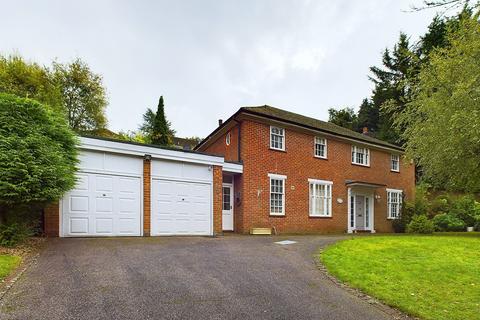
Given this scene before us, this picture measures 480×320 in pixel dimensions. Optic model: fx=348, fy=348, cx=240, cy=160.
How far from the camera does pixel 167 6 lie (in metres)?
13.4

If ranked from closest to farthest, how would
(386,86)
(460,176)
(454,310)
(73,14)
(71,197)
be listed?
1. (454,310)
2. (71,197)
3. (73,14)
4. (460,176)
5. (386,86)

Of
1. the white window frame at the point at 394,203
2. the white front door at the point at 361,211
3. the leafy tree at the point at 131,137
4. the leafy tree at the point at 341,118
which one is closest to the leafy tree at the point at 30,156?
the white front door at the point at 361,211

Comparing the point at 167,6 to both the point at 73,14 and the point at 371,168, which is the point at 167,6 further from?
the point at 371,168

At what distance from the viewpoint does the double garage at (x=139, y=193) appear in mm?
11969

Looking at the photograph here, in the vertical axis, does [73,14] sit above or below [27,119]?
above

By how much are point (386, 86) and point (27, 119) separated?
40.7 m

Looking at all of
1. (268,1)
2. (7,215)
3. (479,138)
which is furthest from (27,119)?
(479,138)

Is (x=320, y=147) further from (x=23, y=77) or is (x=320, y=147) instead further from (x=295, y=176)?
(x=23, y=77)

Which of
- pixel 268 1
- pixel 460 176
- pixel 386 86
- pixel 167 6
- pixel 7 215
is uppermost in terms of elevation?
pixel 386 86

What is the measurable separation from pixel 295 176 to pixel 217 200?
5068 mm

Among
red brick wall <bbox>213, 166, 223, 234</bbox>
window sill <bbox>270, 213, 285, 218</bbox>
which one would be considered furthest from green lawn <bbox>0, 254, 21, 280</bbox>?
window sill <bbox>270, 213, 285, 218</bbox>

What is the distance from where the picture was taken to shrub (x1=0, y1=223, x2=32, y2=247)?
895cm

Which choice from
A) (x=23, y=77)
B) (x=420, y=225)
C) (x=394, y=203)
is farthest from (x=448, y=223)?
(x=23, y=77)

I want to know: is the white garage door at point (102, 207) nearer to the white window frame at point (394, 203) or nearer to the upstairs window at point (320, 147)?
the upstairs window at point (320, 147)
